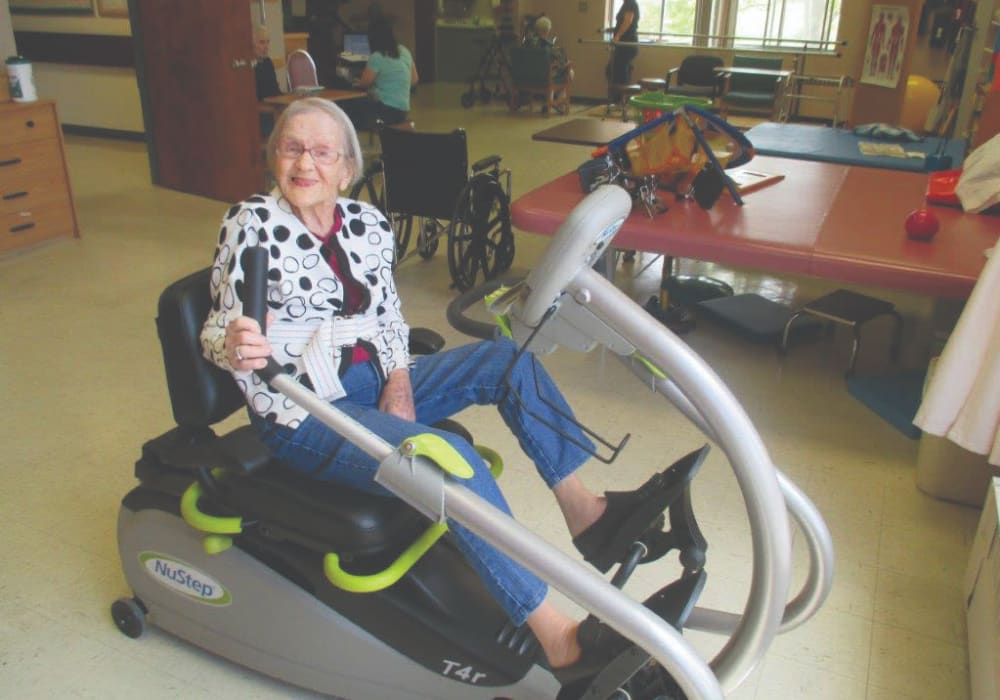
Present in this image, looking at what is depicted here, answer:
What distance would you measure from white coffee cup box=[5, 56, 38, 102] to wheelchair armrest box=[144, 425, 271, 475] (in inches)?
140

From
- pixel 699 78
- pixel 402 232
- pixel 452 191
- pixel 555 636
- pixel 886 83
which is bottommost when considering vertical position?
pixel 402 232

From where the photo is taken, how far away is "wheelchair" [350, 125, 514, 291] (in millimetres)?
3965

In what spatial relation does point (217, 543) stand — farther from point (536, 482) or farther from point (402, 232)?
point (402, 232)

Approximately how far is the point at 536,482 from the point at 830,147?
10.1ft

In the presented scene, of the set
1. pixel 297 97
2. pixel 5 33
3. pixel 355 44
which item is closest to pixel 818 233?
pixel 297 97

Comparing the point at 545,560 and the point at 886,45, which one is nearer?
the point at 545,560

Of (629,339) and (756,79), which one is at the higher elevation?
(629,339)

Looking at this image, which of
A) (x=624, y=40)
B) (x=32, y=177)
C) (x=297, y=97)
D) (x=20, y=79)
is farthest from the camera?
(x=624, y=40)

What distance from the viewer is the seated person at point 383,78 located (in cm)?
634

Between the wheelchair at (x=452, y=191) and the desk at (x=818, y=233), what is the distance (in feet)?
1.71

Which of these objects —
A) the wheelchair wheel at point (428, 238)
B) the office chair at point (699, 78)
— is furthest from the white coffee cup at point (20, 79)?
the office chair at point (699, 78)

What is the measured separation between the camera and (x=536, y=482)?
8.40 ft

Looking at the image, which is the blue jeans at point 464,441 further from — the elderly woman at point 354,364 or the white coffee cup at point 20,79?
the white coffee cup at point 20,79

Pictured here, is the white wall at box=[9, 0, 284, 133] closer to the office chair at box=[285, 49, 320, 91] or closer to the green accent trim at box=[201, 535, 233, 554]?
the office chair at box=[285, 49, 320, 91]
